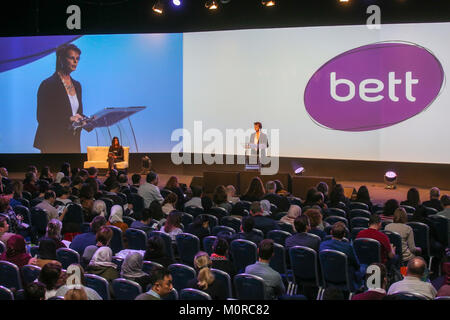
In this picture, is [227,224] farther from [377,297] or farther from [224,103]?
[224,103]

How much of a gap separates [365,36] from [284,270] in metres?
8.90

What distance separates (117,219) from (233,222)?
156 centimetres

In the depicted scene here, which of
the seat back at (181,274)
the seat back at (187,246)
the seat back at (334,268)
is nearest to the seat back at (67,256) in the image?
the seat back at (181,274)

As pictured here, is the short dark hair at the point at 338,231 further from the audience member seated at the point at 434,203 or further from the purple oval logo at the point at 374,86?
the purple oval logo at the point at 374,86

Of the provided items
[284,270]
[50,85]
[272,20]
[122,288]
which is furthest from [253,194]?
[50,85]

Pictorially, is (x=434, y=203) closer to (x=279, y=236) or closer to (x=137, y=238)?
(x=279, y=236)

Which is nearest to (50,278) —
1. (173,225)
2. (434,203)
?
(173,225)

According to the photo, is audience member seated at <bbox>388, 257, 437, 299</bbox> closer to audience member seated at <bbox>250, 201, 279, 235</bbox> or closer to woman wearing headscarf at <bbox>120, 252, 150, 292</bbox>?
woman wearing headscarf at <bbox>120, 252, 150, 292</bbox>

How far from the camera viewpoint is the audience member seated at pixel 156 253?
567 centimetres

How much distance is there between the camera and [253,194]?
938 cm

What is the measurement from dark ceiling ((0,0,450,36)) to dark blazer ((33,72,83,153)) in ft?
5.19

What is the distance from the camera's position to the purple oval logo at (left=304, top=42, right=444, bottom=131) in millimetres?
13094

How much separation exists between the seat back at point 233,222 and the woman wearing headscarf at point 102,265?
230 centimetres
